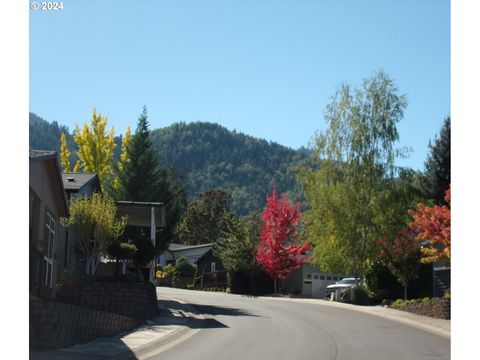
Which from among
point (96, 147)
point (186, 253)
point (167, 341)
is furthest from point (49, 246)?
point (186, 253)

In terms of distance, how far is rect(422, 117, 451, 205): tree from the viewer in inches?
1588

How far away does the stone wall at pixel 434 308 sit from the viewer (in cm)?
2617

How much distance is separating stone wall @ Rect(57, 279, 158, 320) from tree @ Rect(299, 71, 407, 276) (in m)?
13.0

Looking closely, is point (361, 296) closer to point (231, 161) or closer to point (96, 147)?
point (96, 147)

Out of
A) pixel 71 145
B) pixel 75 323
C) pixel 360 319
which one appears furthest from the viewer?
pixel 71 145

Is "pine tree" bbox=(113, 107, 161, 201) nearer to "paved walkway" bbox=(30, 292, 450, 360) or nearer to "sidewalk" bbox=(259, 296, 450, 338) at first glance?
"paved walkway" bbox=(30, 292, 450, 360)

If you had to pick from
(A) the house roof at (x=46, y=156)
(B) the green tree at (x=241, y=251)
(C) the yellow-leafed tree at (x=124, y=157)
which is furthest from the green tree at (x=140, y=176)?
(A) the house roof at (x=46, y=156)

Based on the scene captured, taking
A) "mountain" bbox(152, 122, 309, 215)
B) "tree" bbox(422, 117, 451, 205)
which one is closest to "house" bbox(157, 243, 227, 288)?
"tree" bbox(422, 117, 451, 205)

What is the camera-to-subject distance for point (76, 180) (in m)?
30.9

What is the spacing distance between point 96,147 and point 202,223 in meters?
37.8
